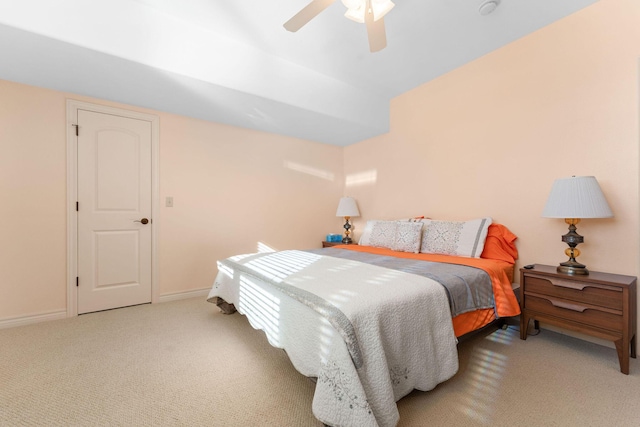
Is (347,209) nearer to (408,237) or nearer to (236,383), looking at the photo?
(408,237)

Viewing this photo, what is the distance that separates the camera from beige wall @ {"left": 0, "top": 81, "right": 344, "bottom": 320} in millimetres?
2381

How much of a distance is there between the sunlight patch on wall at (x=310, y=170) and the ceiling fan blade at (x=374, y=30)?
2.28 metres

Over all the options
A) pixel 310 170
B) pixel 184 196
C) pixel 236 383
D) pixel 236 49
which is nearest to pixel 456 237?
pixel 236 383

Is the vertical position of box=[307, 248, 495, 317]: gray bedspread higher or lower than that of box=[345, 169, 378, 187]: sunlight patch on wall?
lower

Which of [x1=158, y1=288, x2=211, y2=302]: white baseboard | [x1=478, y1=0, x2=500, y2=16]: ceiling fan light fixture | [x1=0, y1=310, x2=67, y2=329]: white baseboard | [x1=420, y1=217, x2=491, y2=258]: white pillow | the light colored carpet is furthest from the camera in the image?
[x1=158, y1=288, x2=211, y2=302]: white baseboard

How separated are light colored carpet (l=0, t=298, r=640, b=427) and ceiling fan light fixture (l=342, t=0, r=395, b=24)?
89.1 inches

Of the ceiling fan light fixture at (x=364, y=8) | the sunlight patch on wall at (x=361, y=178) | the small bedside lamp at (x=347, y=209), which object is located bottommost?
the small bedside lamp at (x=347, y=209)

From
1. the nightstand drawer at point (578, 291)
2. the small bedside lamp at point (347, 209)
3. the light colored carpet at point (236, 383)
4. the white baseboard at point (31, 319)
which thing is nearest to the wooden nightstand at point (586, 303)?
the nightstand drawer at point (578, 291)

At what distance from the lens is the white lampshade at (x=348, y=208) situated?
4.04m

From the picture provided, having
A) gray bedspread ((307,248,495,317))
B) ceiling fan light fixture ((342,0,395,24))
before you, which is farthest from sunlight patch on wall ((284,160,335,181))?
ceiling fan light fixture ((342,0,395,24))

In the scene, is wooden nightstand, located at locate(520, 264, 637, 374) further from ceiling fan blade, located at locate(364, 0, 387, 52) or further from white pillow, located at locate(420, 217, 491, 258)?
ceiling fan blade, located at locate(364, 0, 387, 52)

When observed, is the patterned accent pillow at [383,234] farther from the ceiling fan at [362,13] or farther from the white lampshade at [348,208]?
the ceiling fan at [362,13]

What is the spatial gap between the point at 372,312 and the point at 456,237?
1747 millimetres

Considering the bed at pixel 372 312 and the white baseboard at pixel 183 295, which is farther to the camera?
the white baseboard at pixel 183 295
